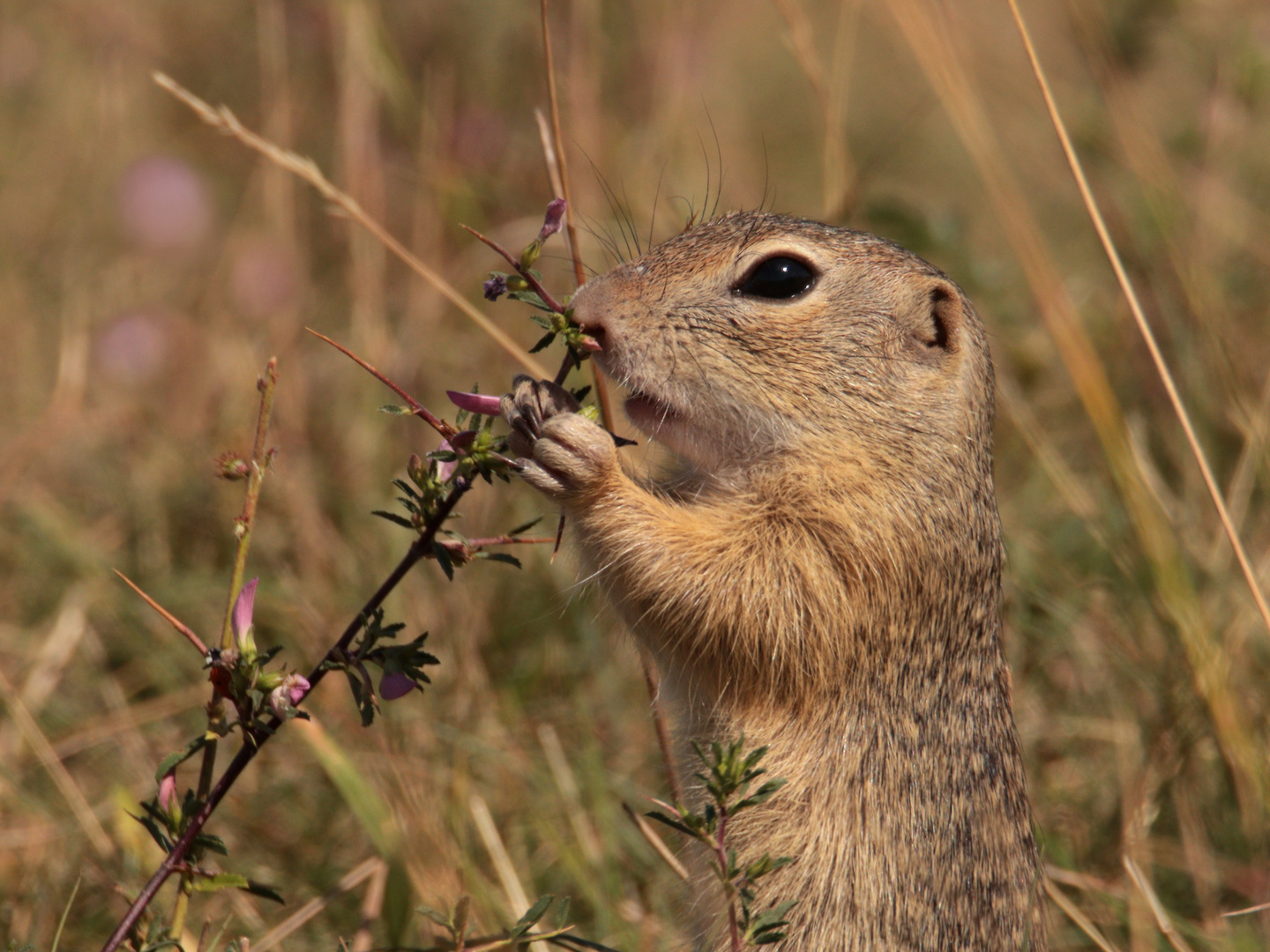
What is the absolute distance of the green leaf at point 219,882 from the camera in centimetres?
170

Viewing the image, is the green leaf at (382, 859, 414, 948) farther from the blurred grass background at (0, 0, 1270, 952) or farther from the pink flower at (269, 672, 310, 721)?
the pink flower at (269, 672, 310, 721)

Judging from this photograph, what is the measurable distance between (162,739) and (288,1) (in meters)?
3.09

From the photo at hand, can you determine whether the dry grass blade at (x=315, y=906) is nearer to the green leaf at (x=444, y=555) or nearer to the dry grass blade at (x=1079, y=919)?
the green leaf at (x=444, y=555)

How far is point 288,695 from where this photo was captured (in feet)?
5.60

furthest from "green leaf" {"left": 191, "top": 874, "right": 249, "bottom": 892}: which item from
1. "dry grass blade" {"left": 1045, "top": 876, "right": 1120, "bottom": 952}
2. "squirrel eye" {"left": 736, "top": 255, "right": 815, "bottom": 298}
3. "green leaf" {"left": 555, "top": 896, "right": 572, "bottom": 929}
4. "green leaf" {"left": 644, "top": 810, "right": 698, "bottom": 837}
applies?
"dry grass blade" {"left": 1045, "top": 876, "right": 1120, "bottom": 952}

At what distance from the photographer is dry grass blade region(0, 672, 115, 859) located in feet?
8.80

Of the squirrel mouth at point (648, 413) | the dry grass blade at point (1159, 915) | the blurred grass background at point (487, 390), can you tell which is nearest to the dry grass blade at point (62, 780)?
the blurred grass background at point (487, 390)

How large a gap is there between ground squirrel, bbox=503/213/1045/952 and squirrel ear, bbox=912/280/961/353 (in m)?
0.09

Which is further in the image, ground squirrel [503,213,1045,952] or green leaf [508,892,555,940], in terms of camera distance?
ground squirrel [503,213,1045,952]

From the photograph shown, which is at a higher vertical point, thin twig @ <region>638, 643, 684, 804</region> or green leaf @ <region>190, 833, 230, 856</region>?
thin twig @ <region>638, 643, 684, 804</region>

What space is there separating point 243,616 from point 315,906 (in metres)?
0.93

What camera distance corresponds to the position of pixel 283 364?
14.0ft

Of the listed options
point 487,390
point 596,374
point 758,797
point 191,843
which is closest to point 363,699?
point 191,843

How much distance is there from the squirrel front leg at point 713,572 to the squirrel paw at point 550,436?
7 cm
